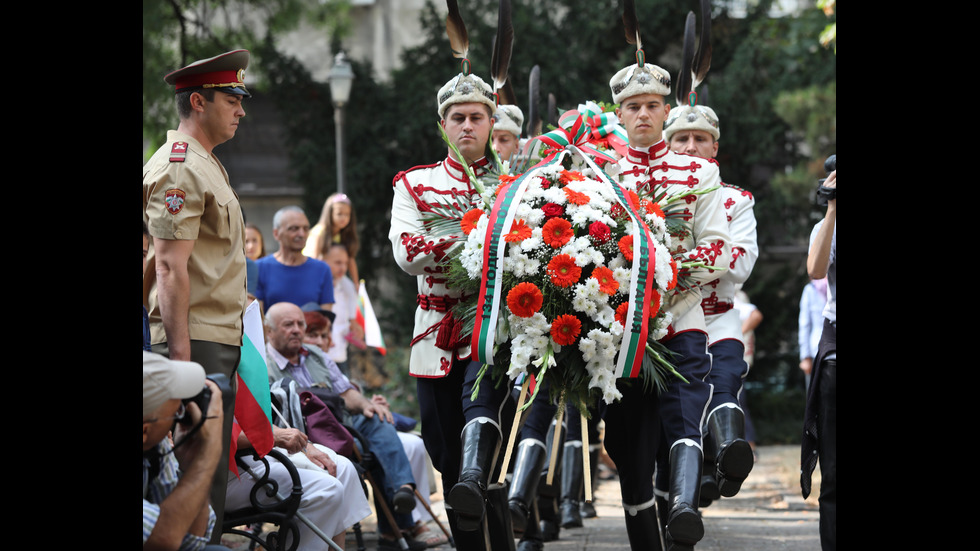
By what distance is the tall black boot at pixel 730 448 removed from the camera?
563cm

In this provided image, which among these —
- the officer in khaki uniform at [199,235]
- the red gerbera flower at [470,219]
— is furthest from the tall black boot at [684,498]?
the officer in khaki uniform at [199,235]

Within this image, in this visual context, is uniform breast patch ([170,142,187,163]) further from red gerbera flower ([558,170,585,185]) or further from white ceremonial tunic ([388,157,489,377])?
red gerbera flower ([558,170,585,185])

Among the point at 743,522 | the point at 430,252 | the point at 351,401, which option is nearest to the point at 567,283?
the point at 430,252

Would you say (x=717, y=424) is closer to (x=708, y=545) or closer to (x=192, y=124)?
(x=708, y=545)

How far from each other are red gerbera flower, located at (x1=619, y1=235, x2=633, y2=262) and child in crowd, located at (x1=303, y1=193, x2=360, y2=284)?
539cm

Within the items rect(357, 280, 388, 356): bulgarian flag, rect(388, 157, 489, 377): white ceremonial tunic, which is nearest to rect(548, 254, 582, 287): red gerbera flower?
rect(388, 157, 489, 377): white ceremonial tunic

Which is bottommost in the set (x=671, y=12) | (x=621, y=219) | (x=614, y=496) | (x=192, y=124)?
(x=614, y=496)

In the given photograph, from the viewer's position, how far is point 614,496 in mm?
10727

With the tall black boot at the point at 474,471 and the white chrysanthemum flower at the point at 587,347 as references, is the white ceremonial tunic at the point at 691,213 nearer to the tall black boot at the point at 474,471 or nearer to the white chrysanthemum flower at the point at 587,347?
the white chrysanthemum flower at the point at 587,347

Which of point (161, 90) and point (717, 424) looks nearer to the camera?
point (717, 424)

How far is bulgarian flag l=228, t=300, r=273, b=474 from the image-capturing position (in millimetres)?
4941

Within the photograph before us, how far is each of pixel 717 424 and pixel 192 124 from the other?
2.97 metres
